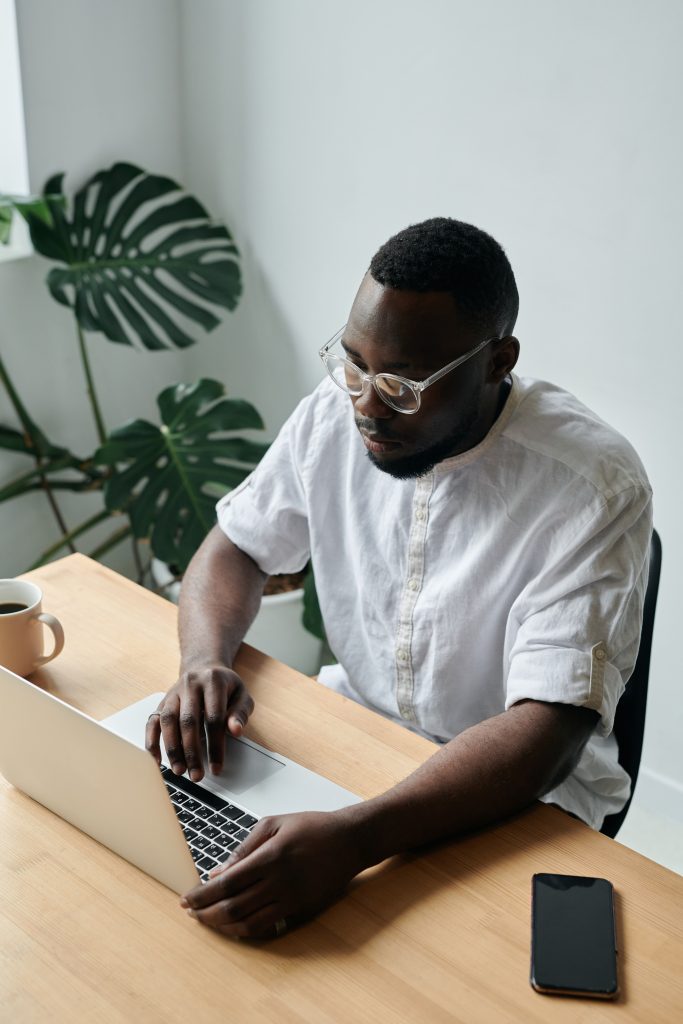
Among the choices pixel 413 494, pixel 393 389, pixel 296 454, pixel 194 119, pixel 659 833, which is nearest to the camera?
pixel 393 389

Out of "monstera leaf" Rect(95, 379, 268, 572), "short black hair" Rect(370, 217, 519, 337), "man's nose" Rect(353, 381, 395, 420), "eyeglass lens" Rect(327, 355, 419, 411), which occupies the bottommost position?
"monstera leaf" Rect(95, 379, 268, 572)

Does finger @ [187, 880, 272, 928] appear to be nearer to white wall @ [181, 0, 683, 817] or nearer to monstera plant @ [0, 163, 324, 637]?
monstera plant @ [0, 163, 324, 637]

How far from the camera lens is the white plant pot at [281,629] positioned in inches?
97.5

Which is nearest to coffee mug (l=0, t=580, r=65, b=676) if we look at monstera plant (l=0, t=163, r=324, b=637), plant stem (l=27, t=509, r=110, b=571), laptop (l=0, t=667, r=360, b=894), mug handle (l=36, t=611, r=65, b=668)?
mug handle (l=36, t=611, r=65, b=668)

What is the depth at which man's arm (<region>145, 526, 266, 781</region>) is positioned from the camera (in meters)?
1.20

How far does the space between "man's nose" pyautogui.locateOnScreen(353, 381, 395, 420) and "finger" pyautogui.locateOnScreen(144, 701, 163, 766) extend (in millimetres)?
428

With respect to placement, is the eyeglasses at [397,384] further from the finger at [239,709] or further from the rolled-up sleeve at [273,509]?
the finger at [239,709]

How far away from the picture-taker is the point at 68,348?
103 inches

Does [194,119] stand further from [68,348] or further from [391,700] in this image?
[391,700]

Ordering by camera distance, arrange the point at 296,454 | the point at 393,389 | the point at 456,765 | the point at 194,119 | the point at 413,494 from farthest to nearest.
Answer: the point at 194,119, the point at 296,454, the point at 413,494, the point at 393,389, the point at 456,765

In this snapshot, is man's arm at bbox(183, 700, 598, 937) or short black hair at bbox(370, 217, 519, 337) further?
short black hair at bbox(370, 217, 519, 337)

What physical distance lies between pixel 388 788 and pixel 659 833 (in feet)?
4.37

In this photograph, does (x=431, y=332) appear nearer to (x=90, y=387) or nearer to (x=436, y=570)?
(x=436, y=570)

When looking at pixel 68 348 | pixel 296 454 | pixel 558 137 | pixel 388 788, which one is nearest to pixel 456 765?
pixel 388 788
